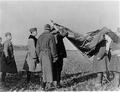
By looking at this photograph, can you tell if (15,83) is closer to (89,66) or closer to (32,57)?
(32,57)

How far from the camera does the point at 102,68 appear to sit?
9.63 m

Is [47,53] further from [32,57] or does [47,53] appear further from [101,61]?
[101,61]

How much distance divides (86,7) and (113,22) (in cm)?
101

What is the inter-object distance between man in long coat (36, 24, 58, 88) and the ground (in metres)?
0.45

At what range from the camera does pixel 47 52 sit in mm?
8977

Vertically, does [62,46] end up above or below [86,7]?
below

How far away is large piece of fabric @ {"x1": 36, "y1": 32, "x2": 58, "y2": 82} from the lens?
8.98 meters

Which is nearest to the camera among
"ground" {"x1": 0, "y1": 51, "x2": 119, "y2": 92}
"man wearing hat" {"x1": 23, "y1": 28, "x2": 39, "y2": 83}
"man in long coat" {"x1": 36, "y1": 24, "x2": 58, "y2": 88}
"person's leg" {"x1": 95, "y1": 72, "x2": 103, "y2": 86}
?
"man in long coat" {"x1": 36, "y1": 24, "x2": 58, "y2": 88}

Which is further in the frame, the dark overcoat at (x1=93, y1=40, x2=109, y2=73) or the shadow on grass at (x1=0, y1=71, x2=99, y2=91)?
the dark overcoat at (x1=93, y1=40, x2=109, y2=73)

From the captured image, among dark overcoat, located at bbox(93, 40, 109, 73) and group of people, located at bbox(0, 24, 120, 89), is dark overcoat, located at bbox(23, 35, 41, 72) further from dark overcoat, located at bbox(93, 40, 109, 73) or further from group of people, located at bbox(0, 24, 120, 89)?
dark overcoat, located at bbox(93, 40, 109, 73)

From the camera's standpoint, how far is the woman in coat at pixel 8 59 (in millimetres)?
9594

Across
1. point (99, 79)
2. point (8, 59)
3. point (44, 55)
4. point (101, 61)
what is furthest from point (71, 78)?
point (8, 59)

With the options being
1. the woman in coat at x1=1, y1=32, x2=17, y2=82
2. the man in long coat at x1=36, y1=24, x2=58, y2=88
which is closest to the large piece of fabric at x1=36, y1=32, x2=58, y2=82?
the man in long coat at x1=36, y1=24, x2=58, y2=88

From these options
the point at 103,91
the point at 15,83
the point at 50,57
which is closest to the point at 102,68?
the point at 103,91
